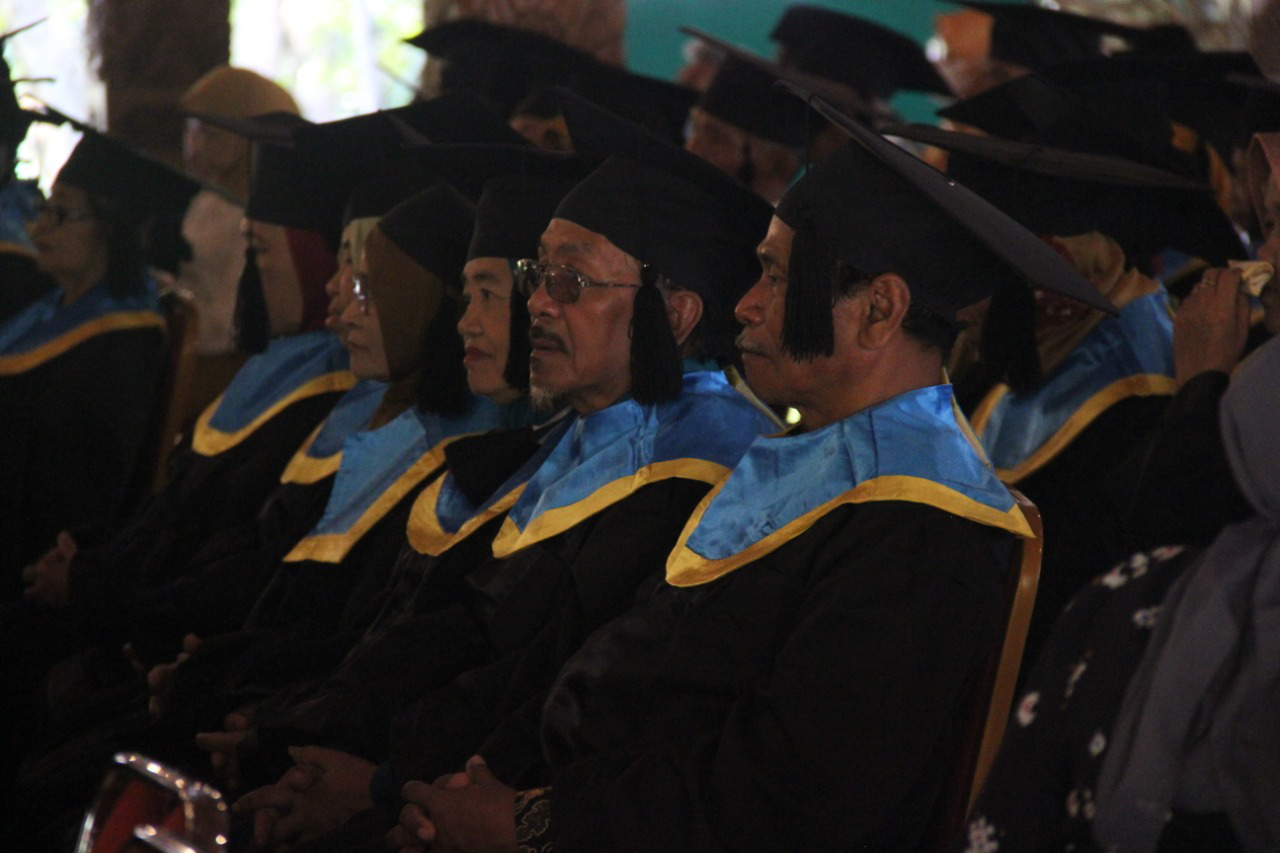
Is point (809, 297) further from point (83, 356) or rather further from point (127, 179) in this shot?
point (127, 179)

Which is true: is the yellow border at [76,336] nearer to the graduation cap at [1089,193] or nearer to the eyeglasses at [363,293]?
the eyeglasses at [363,293]

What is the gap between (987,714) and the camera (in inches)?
83.4

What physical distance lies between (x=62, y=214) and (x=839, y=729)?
378 cm

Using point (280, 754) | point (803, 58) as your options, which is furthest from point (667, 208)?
point (803, 58)

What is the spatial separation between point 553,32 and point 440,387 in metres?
3.35

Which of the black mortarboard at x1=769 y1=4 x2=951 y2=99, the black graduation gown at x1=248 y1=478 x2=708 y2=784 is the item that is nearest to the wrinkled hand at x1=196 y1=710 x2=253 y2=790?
the black graduation gown at x1=248 y1=478 x2=708 y2=784

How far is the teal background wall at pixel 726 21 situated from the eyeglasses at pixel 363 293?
6.32m

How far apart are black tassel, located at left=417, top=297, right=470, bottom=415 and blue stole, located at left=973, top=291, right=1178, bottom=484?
1244 mm

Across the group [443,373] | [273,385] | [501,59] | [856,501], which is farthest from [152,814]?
[501,59]

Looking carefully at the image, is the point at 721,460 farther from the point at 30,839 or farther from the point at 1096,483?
the point at 30,839

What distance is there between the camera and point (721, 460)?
8.85 feet

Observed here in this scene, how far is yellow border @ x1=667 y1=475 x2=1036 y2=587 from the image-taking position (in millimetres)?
2152

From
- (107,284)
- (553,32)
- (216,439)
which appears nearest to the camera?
(216,439)

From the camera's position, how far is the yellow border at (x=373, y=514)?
137 inches
